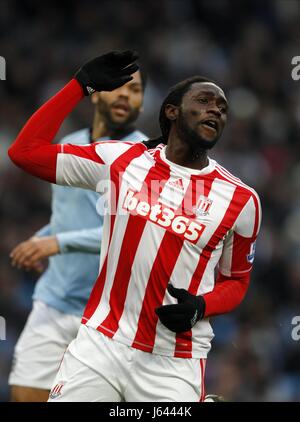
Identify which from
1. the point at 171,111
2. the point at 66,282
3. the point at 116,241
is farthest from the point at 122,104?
the point at 116,241

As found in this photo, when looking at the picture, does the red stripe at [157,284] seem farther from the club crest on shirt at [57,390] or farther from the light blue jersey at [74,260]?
the light blue jersey at [74,260]

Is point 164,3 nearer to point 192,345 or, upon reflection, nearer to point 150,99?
point 150,99

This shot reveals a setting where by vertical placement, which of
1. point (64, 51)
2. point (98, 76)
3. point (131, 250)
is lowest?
point (131, 250)

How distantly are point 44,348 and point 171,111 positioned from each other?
1827 millimetres

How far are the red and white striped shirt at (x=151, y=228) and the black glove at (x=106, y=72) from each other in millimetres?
58

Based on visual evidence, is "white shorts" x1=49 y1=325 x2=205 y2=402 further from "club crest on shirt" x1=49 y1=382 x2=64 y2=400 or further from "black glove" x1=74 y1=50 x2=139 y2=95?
"black glove" x1=74 y1=50 x2=139 y2=95

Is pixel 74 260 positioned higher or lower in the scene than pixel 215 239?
lower

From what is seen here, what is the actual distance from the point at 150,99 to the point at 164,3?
2195mm

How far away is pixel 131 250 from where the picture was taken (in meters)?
4.38

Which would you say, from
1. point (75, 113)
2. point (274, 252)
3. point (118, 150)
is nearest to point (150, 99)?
point (75, 113)

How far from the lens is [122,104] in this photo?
5742 millimetres

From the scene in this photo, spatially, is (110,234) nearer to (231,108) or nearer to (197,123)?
(197,123)

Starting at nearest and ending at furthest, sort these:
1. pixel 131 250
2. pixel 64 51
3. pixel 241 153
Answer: pixel 131 250 → pixel 241 153 → pixel 64 51

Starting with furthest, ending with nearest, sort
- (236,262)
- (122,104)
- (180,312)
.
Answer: (122,104) < (236,262) < (180,312)
